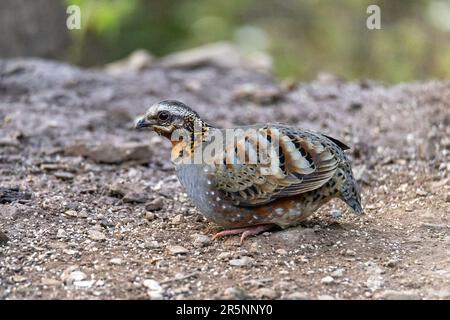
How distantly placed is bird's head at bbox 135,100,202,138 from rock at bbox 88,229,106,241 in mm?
850

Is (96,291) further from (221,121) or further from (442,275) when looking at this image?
(221,121)

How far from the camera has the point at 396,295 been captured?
14.5 ft

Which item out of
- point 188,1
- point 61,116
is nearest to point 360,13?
point 188,1

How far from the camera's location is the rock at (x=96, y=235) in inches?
210

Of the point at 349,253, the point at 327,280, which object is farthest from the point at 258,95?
the point at 327,280

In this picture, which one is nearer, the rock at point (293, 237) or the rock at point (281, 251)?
the rock at point (281, 251)

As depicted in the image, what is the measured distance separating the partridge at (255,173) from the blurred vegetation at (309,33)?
686 cm

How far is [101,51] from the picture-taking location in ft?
39.0

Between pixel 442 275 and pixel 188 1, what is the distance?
10.2 meters

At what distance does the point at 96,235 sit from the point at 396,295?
6.96 ft

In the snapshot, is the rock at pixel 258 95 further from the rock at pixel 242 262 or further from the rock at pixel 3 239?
the rock at pixel 3 239

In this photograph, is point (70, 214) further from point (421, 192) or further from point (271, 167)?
point (421, 192)

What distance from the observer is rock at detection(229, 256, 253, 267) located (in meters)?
4.88

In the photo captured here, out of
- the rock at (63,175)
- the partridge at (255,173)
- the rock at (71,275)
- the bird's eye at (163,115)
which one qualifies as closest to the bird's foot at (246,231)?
the partridge at (255,173)
